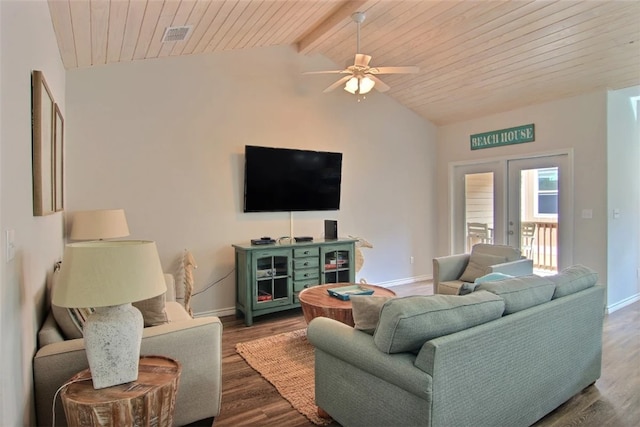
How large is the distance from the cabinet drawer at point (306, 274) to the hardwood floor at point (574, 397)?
92 centimetres

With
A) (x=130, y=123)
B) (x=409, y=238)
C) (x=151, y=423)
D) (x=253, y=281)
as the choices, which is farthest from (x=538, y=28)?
(x=151, y=423)

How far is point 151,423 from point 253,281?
251 cm

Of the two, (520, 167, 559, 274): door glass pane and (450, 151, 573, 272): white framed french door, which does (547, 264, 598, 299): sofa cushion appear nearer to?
(450, 151, 573, 272): white framed french door

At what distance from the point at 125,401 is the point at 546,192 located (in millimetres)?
5242

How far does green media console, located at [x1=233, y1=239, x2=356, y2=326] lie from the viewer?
165 inches

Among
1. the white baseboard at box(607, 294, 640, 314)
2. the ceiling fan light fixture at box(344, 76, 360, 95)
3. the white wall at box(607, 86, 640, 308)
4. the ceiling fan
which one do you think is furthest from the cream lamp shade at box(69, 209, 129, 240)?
the white baseboard at box(607, 294, 640, 314)

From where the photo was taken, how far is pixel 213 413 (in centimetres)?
230

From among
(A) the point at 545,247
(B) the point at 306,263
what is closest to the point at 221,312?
(B) the point at 306,263

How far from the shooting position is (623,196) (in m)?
4.66

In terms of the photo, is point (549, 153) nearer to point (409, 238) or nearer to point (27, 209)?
point (409, 238)

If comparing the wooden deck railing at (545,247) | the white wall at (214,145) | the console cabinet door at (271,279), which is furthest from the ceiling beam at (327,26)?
the wooden deck railing at (545,247)

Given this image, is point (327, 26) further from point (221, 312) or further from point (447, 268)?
point (221, 312)

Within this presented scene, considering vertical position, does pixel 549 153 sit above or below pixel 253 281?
above

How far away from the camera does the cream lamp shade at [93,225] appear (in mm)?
3363
